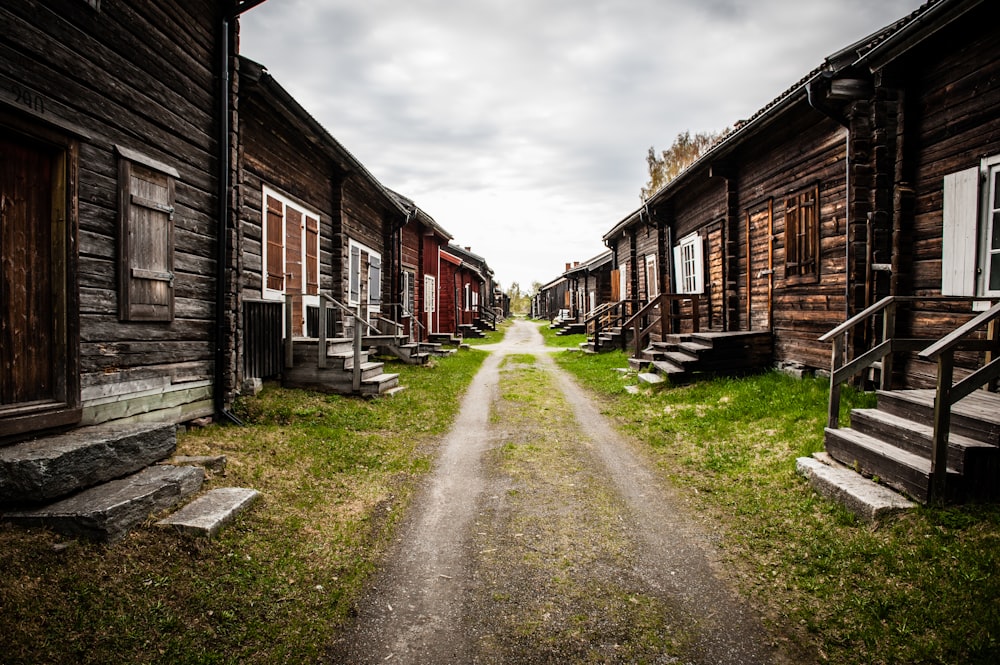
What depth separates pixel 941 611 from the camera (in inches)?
104

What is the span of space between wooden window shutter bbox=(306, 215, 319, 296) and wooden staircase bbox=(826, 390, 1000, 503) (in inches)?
329

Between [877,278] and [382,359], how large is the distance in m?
9.97

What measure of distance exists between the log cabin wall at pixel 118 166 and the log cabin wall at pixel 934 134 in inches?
337

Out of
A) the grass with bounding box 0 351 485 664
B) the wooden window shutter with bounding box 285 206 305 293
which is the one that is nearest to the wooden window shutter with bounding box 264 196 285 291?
the wooden window shutter with bounding box 285 206 305 293

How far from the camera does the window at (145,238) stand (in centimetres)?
462

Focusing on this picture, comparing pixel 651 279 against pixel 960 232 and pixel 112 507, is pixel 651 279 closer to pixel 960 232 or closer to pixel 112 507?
pixel 960 232

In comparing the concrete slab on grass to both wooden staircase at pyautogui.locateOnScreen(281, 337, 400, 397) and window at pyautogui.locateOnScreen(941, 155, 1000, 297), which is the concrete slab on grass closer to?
window at pyautogui.locateOnScreen(941, 155, 1000, 297)

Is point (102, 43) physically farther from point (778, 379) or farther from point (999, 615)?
point (778, 379)

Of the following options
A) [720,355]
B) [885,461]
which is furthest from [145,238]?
[720,355]

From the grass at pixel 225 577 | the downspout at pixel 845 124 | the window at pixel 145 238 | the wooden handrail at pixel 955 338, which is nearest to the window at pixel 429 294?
the window at pixel 145 238

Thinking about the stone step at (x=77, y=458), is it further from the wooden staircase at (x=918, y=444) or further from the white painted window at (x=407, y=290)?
the white painted window at (x=407, y=290)

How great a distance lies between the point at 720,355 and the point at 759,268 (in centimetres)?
232

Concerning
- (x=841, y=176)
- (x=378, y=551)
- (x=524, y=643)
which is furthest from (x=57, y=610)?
(x=841, y=176)

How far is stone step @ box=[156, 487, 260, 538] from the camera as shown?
130 inches
